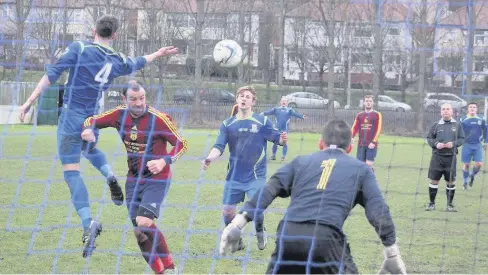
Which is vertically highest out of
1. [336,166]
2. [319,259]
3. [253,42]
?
[253,42]

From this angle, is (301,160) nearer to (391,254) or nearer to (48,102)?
(391,254)

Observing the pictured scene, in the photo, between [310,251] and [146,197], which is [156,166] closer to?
[146,197]

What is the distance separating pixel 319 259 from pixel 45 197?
7.43 metres

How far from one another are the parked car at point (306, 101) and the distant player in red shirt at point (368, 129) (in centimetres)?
1276

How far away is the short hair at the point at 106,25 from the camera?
23.5 ft

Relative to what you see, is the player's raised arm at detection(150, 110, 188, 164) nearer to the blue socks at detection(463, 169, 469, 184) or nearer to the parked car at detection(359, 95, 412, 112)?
the blue socks at detection(463, 169, 469, 184)

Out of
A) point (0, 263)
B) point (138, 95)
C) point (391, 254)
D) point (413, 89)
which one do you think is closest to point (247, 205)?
point (391, 254)

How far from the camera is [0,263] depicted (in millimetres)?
7570

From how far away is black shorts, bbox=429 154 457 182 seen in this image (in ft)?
40.5

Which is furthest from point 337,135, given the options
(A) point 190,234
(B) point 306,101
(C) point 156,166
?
(B) point 306,101

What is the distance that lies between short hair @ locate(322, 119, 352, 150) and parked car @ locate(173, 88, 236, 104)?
36.5 ft

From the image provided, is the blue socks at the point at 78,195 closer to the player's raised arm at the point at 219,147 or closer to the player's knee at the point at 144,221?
the player's knee at the point at 144,221

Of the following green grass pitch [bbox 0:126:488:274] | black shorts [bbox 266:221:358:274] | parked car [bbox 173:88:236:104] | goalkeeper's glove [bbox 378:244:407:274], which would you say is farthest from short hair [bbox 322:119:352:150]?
parked car [bbox 173:88:236:104]

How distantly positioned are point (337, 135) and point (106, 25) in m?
2.85
